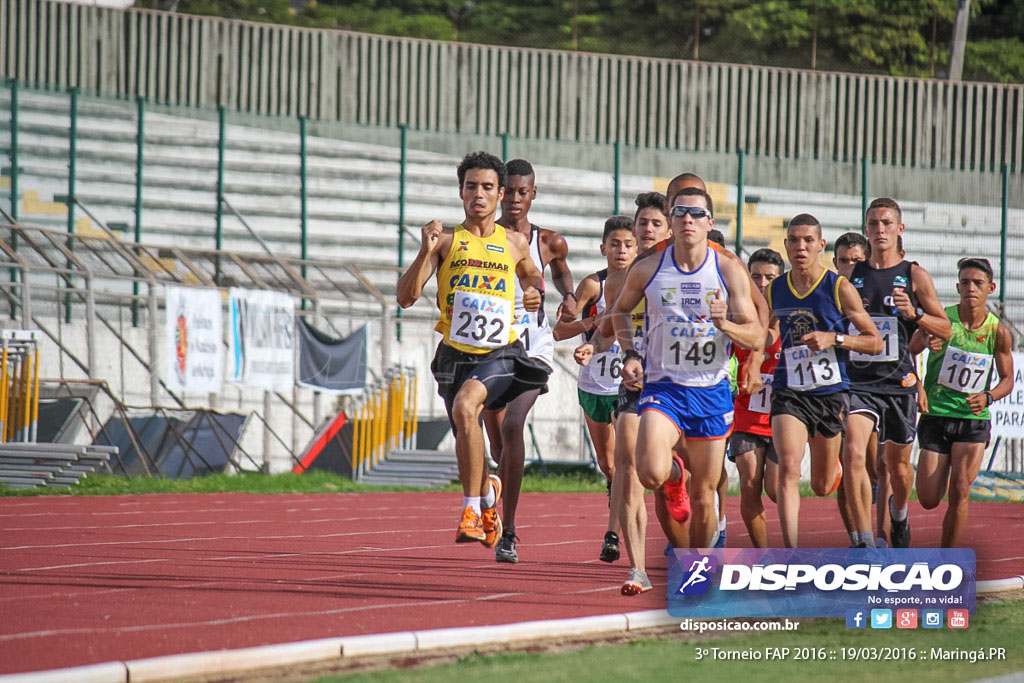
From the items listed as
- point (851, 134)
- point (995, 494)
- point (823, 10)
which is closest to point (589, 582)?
point (995, 494)

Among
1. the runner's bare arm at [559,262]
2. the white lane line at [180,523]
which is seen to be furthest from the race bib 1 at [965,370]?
the white lane line at [180,523]

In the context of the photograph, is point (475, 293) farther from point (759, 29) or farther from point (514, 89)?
point (759, 29)

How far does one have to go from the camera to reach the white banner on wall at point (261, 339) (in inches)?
712

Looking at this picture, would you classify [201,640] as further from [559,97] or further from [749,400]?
[559,97]

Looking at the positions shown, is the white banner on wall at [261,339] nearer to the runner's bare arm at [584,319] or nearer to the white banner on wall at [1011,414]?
the runner's bare arm at [584,319]

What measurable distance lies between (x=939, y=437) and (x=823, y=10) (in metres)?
25.4

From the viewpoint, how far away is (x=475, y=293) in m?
8.86

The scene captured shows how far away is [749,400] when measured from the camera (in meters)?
9.79

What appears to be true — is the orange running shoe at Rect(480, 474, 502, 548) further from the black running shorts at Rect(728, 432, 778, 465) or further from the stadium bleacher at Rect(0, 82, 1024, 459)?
the stadium bleacher at Rect(0, 82, 1024, 459)

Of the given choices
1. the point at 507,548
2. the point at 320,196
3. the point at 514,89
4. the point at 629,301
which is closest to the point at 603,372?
the point at 507,548

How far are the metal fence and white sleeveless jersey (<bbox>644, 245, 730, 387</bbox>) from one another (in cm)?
1934

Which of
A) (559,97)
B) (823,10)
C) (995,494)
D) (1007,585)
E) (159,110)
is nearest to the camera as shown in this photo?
(1007,585)

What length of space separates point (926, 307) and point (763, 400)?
1.27 metres

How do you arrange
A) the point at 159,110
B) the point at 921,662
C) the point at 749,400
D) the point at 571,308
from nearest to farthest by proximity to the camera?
the point at 921,662 < the point at 571,308 < the point at 749,400 < the point at 159,110
